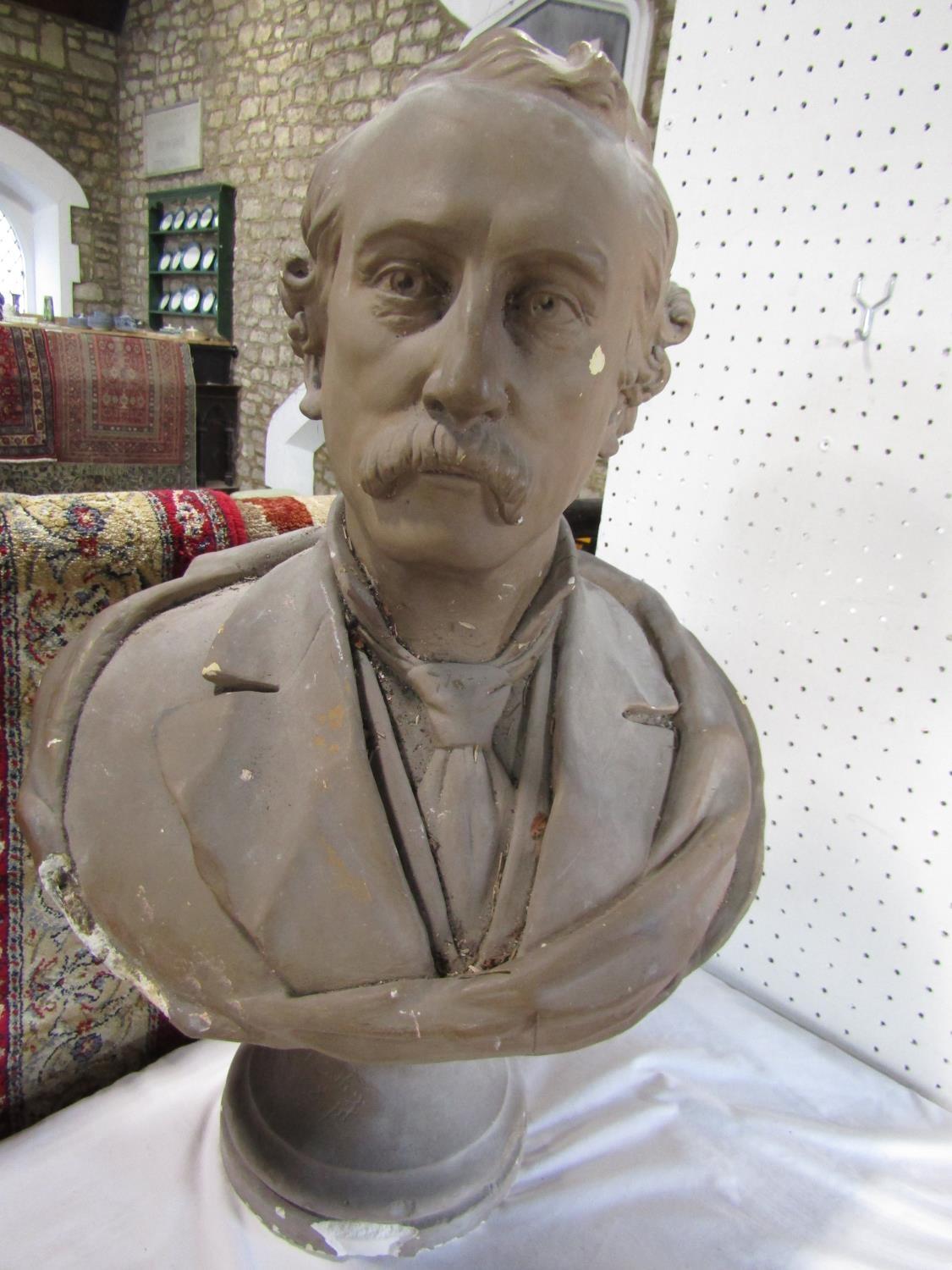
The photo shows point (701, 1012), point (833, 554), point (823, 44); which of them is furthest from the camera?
point (701, 1012)

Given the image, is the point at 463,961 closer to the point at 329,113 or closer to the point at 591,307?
the point at 591,307

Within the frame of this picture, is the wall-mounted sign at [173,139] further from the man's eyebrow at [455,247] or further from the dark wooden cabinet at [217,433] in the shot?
the man's eyebrow at [455,247]

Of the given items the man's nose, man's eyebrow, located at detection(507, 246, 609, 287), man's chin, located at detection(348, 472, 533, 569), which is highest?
man's eyebrow, located at detection(507, 246, 609, 287)

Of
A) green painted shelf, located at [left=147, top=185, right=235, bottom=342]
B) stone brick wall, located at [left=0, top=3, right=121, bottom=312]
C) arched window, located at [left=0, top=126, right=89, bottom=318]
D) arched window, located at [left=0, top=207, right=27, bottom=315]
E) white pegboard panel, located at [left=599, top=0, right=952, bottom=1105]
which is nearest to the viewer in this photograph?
white pegboard panel, located at [left=599, top=0, right=952, bottom=1105]

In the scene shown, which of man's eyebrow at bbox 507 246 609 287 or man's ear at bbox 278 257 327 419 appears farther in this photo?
man's ear at bbox 278 257 327 419

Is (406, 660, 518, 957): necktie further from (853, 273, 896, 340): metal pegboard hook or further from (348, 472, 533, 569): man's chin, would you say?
(853, 273, 896, 340): metal pegboard hook

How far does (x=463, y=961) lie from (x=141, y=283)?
23.3 ft

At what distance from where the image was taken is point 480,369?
0.78m

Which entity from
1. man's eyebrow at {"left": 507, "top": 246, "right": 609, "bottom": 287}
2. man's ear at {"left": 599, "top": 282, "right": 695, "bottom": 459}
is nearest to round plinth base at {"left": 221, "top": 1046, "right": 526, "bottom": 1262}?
man's ear at {"left": 599, "top": 282, "right": 695, "bottom": 459}

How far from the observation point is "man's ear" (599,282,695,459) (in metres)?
1.02

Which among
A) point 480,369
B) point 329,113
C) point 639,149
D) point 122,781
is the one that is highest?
point 329,113

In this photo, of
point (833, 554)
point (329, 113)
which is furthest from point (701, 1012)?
point (329, 113)

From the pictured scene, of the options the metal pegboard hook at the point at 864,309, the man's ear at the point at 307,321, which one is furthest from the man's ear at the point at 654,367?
the metal pegboard hook at the point at 864,309

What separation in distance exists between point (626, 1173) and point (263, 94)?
5672 mm
